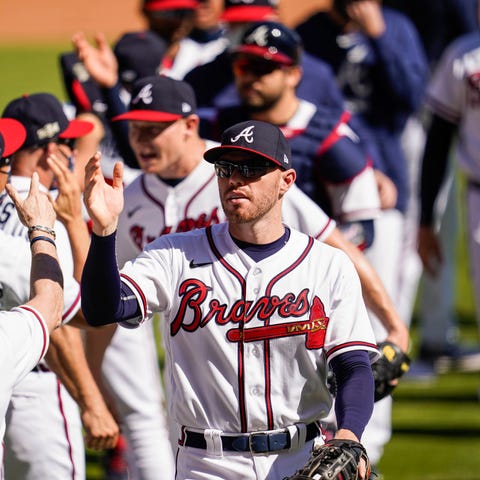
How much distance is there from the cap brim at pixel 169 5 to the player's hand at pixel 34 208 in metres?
3.77

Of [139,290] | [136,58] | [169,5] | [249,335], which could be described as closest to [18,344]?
[139,290]

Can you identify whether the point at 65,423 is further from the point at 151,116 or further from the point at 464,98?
the point at 464,98

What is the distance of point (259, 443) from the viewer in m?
3.84

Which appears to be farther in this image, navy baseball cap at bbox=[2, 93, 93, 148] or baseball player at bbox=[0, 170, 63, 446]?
navy baseball cap at bbox=[2, 93, 93, 148]

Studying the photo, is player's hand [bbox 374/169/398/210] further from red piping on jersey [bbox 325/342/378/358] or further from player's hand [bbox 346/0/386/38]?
red piping on jersey [bbox 325/342/378/358]

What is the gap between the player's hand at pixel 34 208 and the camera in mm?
3812

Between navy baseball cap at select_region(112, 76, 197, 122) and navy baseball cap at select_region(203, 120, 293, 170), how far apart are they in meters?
0.99

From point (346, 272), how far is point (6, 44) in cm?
2584

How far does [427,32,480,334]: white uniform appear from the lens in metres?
6.29

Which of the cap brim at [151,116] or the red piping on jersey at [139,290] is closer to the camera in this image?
the red piping on jersey at [139,290]

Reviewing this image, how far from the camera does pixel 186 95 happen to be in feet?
Answer: 16.4

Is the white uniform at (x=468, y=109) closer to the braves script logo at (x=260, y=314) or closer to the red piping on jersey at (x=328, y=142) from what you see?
the red piping on jersey at (x=328, y=142)

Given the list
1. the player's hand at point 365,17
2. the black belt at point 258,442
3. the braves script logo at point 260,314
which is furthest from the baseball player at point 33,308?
the player's hand at point 365,17

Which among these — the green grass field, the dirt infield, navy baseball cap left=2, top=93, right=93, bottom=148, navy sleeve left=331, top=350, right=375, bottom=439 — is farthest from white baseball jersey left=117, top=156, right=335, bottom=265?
the dirt infield
